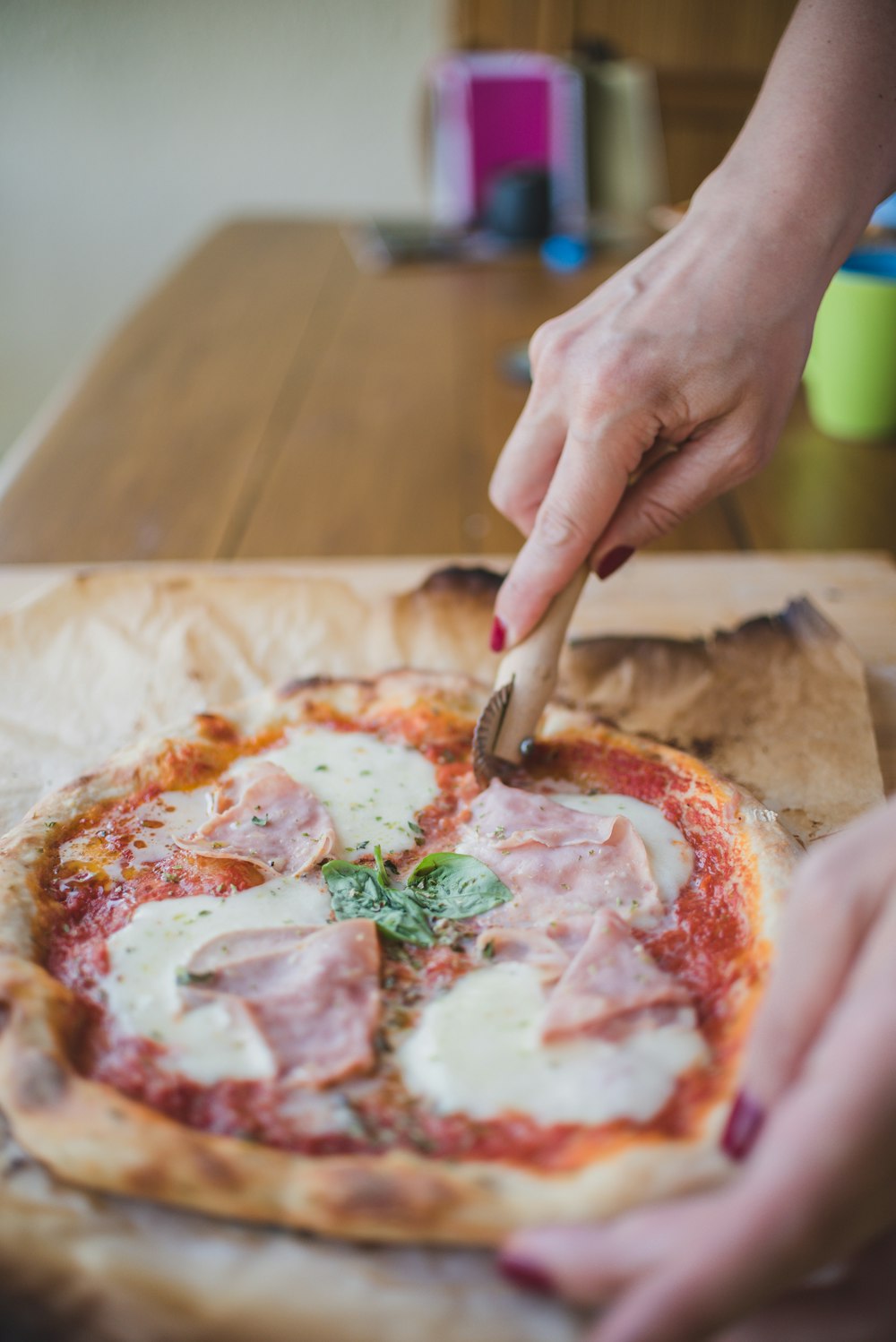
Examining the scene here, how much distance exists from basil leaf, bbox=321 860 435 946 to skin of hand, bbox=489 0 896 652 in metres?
0.56

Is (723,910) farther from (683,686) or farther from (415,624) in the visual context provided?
(415,624)

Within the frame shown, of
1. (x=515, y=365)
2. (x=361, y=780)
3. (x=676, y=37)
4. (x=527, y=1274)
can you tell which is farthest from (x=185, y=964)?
(x=676, y=37)

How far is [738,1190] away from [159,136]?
7.65 metres

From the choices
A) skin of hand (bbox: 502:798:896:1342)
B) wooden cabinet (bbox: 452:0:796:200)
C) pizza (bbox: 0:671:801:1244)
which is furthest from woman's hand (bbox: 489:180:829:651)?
wooden cabinet (bbox: 452:0:796:200)

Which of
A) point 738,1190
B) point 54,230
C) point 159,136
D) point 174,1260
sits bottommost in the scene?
point 54,230

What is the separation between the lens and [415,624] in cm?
240

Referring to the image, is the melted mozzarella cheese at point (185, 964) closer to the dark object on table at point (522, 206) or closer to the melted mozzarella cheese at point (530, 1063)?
the melted mozzarella cheese at point (530, 1063)

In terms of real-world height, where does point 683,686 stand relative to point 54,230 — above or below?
above

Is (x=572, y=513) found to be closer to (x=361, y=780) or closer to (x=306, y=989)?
(x=361, y=780)

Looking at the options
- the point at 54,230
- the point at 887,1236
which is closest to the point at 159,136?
the point at 54,230

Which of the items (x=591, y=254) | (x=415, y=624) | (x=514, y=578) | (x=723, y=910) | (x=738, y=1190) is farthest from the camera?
(x=591, y=254)

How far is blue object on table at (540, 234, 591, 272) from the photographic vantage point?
181 inches

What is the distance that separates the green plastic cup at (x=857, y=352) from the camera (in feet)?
9.27

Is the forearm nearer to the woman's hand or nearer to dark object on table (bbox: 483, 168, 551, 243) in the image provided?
the woman's hand
